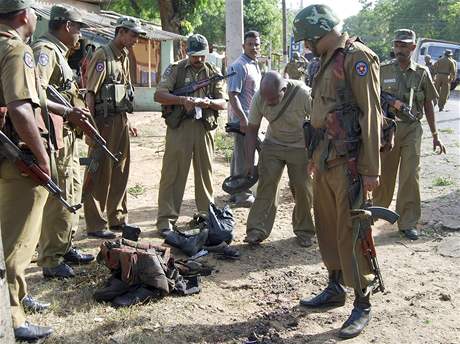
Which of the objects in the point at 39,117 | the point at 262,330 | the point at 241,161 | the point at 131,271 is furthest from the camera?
the point at 241,161

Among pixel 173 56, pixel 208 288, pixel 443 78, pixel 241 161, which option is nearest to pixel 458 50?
pixel 443 78

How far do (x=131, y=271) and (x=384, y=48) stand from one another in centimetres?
6165

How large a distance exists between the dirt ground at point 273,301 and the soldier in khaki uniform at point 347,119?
39 centimetres

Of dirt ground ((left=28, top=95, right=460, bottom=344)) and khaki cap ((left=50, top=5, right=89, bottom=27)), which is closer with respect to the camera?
dirt ground ((left=28, top=95, right=460, bottom=344))

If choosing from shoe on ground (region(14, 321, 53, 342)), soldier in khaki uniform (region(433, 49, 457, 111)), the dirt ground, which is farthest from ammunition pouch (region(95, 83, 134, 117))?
soldier in khaki uniform (region(433, 49, 457, 111))

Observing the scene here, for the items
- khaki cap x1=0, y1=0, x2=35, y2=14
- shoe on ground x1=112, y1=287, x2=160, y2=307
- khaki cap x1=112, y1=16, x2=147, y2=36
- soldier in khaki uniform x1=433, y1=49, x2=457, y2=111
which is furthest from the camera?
soldier in khaki uniform x1=433, y1=49, x2=457, y2=111

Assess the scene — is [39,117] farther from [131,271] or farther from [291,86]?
[291,86]

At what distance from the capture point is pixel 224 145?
11.3 metres

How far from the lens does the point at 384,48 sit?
6131cm

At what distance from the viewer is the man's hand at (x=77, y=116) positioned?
4312 millimetres

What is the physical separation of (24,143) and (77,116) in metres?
1.00

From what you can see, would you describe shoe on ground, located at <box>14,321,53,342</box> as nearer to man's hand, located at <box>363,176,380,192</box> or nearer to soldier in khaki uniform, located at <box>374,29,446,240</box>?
man's hand, located at <box>363,176,380,192</box>

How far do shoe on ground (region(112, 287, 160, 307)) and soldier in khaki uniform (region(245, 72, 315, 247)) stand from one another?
1.61 meters

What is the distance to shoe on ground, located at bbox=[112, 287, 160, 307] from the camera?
163 inches
